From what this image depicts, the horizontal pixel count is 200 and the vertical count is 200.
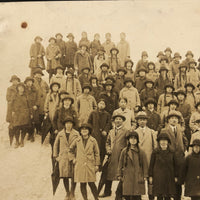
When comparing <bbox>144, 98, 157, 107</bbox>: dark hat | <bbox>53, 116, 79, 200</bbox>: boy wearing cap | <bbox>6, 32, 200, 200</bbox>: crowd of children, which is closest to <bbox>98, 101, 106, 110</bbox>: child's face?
<bbox>6, 32, 200, 200</bbox>: crowd of children

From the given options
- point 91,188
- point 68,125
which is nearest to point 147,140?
point 91,188

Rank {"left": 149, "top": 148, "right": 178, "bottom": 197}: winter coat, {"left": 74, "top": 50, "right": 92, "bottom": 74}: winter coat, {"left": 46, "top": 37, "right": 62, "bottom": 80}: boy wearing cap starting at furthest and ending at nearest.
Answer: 1. {"left": 74, "top": 50, "right": 92, "bottom": 74}: winter coat
2. {"left": 46, "top": 37, "right": 62, "bottom": 80}: boy wearing cap
3. {"left": 149, "top": 148, "right": 178, "bottom": 197}: winter coat

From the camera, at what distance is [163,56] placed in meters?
5.05

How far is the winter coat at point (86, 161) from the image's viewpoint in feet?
13.9

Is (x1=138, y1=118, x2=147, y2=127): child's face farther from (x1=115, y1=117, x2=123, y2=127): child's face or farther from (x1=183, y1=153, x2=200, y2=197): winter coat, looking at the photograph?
(x1=183, y1=153, x2=200, y2=197): winter coat

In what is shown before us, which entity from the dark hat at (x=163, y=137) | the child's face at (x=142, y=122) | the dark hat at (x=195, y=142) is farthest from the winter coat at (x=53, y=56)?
the dark hat at (x=195, y=142)

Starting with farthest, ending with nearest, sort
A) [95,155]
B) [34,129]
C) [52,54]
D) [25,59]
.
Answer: [52,54] → [25,59] → [34,129] → [95,155]

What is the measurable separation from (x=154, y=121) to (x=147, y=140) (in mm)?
349

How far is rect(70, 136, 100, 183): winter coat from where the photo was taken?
423cm

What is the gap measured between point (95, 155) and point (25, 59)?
1978mm

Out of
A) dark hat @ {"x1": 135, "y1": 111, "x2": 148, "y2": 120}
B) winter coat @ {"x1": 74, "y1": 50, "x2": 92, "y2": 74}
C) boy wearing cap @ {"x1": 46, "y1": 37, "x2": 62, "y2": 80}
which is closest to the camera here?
dark hat @ {"x1": 135, "y1": 111, "x2": 148, "y2": 120}

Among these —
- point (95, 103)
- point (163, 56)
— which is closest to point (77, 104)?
point (95, 103)

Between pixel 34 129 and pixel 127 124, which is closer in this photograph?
pixel 127 124

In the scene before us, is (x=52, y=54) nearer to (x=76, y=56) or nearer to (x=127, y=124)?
(x=76, y=56)
